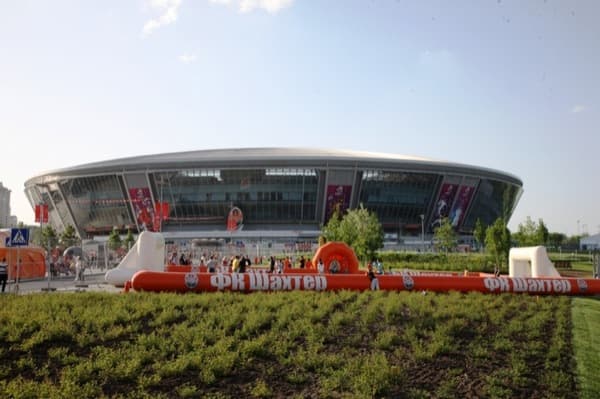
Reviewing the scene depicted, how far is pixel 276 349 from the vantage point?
1134cm

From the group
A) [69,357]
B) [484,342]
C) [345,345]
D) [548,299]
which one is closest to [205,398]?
[69,357]

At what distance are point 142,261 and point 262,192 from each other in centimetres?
5771

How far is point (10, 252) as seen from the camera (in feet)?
104

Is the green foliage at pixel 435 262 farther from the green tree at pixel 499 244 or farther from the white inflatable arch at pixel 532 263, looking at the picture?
the white inflatable arch at pixel 532 263

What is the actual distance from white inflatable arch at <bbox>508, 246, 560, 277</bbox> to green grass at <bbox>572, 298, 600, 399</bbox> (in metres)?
5.41

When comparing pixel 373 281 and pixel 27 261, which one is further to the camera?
pixel 27 261

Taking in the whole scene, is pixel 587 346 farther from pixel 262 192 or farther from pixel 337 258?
pixel 262 192

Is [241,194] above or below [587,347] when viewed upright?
above

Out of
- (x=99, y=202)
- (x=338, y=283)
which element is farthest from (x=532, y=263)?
(x=99, y=202)

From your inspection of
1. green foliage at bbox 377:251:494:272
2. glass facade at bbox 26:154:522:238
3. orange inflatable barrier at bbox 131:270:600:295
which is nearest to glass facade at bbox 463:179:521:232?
glass facade at bbox 26:154:522:238

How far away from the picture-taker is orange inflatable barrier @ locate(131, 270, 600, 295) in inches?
751

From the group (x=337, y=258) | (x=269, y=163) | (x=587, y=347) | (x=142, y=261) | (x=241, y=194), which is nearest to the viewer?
(x=587, y=347)

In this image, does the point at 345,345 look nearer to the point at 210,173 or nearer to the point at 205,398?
the point at 205,398

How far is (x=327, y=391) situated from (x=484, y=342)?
4929 mm
